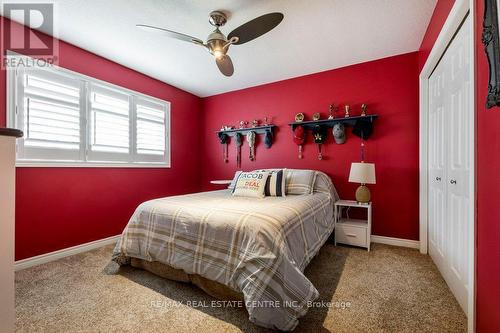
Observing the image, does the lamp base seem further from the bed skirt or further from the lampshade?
the bed skirt

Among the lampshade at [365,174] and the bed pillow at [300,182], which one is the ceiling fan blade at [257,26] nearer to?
the bed pillow at [300,182]

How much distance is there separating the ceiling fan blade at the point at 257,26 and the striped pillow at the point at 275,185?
61.3 inches

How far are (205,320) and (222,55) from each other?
212cm

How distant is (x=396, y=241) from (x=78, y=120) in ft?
13.6

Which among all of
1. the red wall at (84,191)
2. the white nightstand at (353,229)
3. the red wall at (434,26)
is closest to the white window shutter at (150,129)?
the red wall at (84,191)

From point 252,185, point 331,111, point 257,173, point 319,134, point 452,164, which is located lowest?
point 252,185

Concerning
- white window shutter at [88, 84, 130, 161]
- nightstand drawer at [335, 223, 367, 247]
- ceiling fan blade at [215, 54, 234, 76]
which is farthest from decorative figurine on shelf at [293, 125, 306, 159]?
white window shutter at [88, 84, 130, 161]

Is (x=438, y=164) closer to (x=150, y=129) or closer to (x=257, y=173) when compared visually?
(x=257, y=173)

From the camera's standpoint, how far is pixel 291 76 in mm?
3445

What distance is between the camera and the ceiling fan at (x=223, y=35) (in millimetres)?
1697

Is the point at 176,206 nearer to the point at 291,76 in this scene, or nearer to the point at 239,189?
the point at 239,189

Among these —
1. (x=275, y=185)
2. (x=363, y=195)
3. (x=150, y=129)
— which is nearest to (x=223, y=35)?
(x=275, y=185)

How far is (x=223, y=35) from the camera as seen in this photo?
1.99 metres

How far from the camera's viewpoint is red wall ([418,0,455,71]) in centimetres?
165
